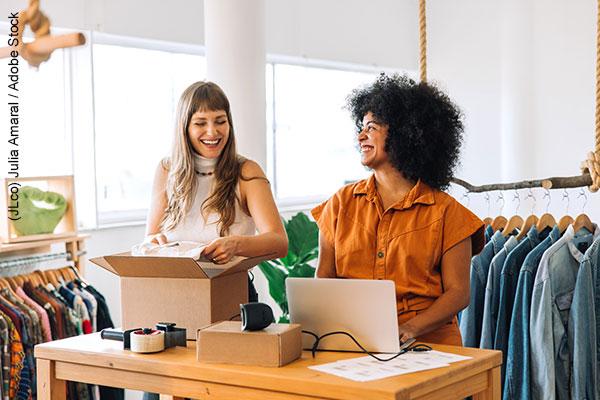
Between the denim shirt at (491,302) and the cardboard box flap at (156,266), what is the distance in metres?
1.37

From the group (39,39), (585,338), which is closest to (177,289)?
(39,39)

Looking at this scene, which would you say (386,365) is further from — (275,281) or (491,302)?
(275,281)

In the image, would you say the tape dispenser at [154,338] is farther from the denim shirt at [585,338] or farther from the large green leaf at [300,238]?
the large green leaf at [300,238]

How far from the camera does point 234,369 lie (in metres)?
2.09

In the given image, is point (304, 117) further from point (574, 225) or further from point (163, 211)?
point (163, 211)

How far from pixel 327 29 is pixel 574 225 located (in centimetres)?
340

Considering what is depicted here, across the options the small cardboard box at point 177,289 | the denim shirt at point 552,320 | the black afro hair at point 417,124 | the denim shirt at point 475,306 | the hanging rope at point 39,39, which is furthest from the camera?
the denim shirt at point 475,306

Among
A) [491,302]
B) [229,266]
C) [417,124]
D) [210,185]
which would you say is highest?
[417,124]

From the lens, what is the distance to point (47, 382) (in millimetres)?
2428

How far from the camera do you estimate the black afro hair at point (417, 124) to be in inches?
101

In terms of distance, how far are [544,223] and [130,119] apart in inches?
100

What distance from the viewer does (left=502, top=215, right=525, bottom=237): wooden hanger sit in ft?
11.8

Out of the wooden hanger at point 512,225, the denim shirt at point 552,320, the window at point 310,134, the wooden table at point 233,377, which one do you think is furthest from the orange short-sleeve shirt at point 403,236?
the window at point 310,134

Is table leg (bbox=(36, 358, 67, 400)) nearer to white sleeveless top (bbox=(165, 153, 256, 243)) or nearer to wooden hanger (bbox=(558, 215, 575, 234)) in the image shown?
white sleeveless top (bbox=(165, 153, 256, 243))
